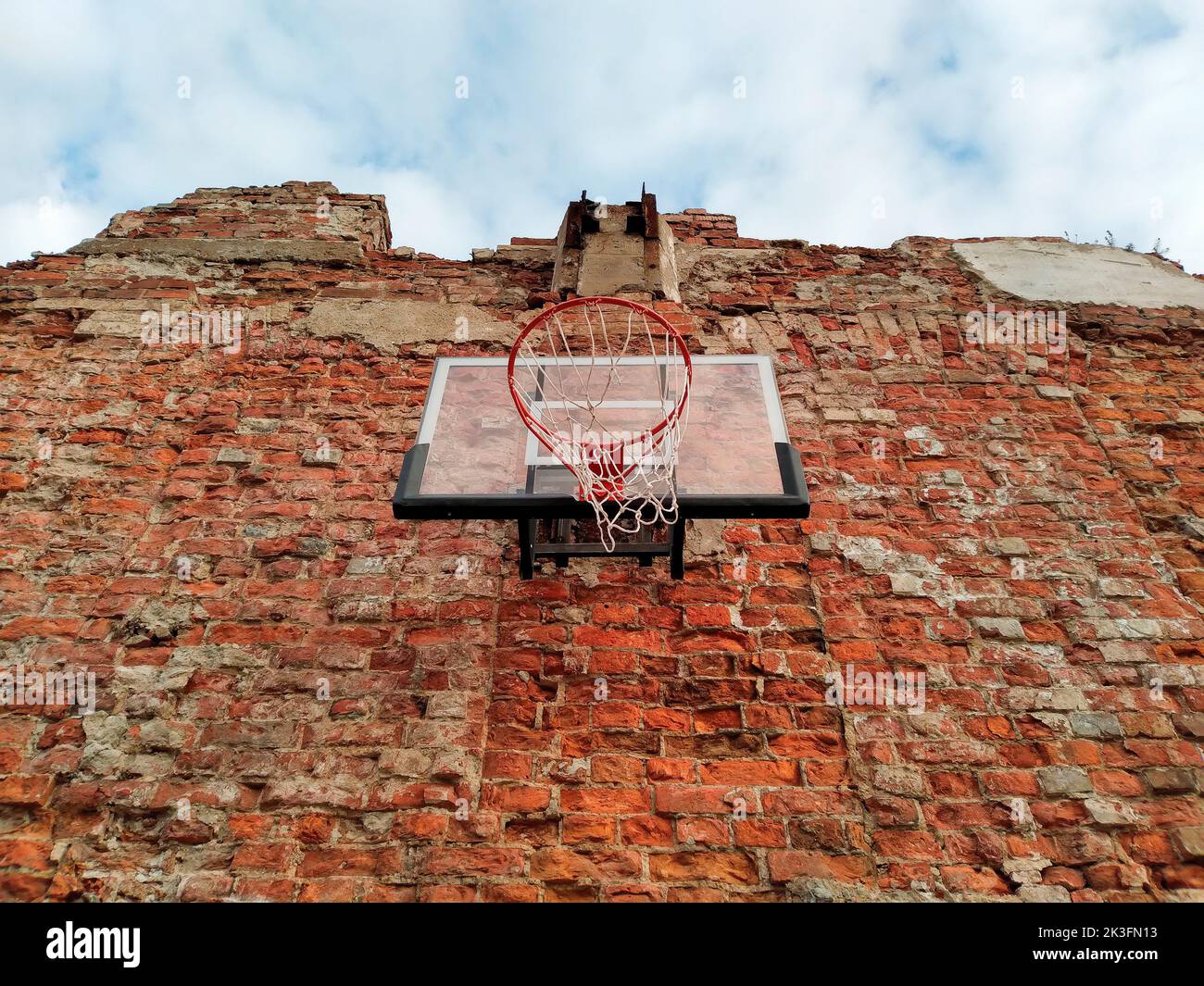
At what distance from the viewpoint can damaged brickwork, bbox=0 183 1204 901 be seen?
8.77 ft

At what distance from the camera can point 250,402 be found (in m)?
3.96

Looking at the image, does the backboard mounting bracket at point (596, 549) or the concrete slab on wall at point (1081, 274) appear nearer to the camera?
the backboard mounting bracket at point (596, 549)

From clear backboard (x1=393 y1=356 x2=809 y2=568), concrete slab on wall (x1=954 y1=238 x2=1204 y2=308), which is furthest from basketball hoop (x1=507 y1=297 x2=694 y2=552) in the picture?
concrete slab on wall (x1=954 y1=238 x2=1204 y2=308)

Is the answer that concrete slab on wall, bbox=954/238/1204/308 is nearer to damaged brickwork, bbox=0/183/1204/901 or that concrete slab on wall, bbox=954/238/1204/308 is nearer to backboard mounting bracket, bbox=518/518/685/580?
damaged brickwork, bbox=0/183/1204/901

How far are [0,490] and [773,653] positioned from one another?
361 cm

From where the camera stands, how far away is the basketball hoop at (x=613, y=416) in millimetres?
2898

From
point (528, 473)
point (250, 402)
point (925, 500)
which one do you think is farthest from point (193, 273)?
point (925, 500)

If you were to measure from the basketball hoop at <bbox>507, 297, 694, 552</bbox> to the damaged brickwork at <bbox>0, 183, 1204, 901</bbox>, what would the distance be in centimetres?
56

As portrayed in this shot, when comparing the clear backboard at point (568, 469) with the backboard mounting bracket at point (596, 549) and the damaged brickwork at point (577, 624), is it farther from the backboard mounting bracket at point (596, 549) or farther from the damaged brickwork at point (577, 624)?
the damaged brickwork at point (577, 624)

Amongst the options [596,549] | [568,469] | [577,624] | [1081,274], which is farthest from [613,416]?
[1081,274]

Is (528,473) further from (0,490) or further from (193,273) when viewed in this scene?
(193,273)

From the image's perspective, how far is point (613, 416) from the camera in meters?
3.18

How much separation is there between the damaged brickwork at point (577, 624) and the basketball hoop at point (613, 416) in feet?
1.82

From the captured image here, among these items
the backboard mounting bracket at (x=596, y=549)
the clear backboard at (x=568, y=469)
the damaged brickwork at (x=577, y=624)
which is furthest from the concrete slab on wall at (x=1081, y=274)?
the backboard mounting bracket at (x=596, y=549)
